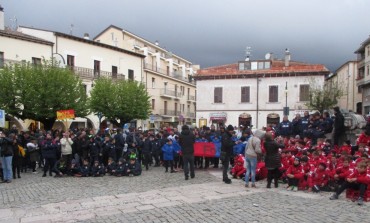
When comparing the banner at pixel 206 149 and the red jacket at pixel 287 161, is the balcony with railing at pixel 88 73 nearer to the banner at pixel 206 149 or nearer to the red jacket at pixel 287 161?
the banner at pixel 206 149

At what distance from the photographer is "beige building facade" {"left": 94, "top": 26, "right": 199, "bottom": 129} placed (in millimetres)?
54312

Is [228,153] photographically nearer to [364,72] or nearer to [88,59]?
[88,59]

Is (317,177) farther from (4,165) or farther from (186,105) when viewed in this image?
(186,105)

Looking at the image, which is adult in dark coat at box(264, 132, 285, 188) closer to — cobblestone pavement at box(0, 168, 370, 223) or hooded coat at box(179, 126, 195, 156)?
cobblestone pavement at box(0, 168, 370, 223)

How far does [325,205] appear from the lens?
848cm

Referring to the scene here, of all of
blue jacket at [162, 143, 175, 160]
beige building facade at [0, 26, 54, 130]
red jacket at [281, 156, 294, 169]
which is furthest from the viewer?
beige building facade at [0, 26, 54, 130]

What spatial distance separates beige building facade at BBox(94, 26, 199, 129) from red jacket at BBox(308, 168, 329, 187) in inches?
1498

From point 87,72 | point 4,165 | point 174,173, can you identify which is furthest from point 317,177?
point 87,72

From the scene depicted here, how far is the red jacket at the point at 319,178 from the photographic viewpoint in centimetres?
1023

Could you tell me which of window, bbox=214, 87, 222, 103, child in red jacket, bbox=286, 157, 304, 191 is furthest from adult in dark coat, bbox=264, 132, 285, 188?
window, bbox=214, 87, 222, 103

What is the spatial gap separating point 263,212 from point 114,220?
10.8 ft

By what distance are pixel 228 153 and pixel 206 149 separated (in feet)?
10.7

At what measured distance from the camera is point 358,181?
8.94 m

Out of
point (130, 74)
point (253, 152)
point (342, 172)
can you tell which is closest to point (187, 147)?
point (253, 152)
